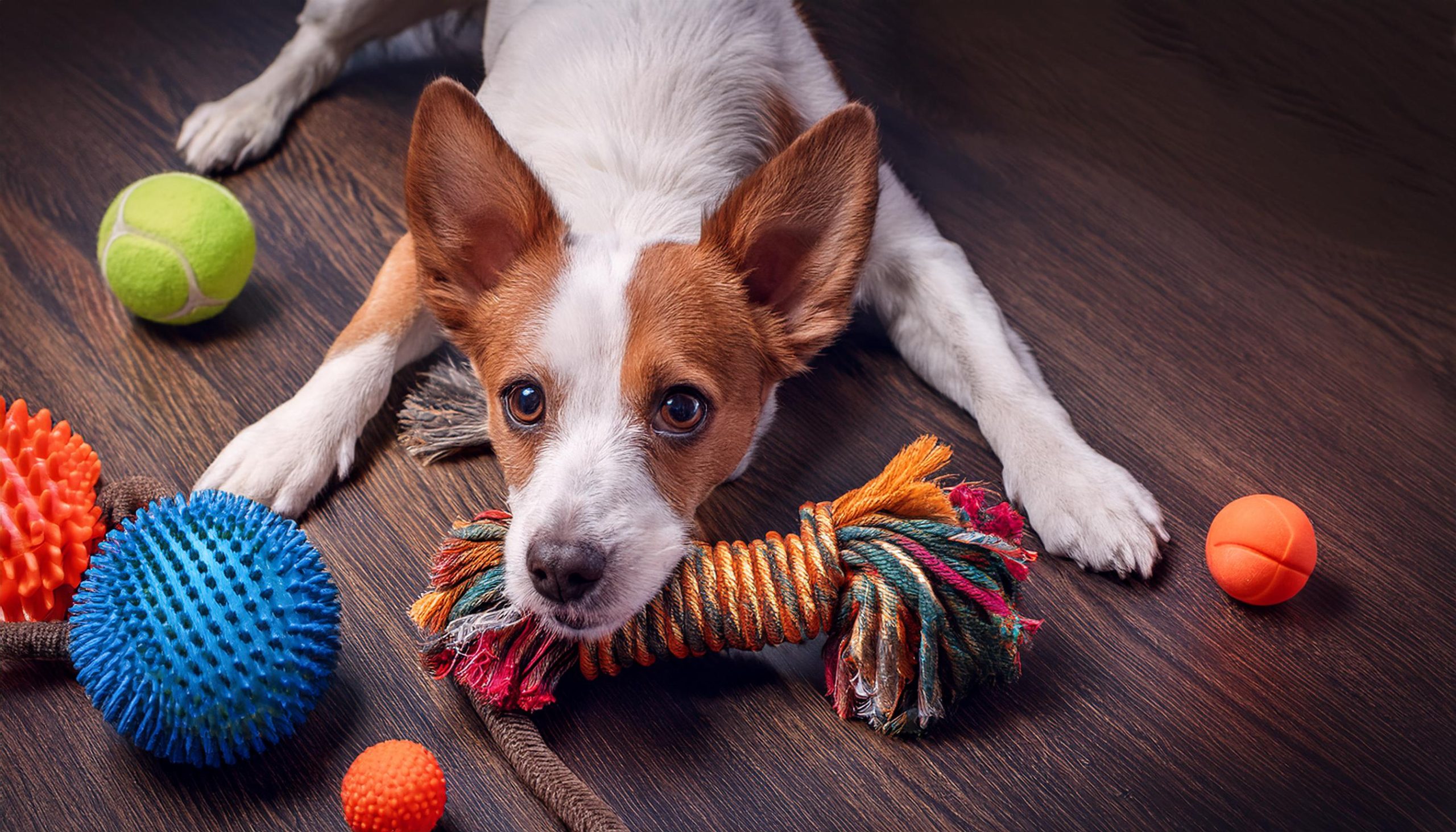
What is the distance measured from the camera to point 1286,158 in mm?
2852

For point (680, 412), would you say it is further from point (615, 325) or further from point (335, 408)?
point (335, 408)

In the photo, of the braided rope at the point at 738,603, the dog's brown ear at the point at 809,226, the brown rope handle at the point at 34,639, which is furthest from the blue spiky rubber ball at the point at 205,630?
the dog's brown ear at the point at 809,226

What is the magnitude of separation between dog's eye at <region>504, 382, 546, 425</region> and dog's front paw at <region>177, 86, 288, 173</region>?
1.39 m

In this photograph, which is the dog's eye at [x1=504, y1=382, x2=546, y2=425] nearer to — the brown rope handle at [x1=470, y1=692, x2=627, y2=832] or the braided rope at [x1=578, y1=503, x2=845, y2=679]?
the braided rope at [x1=578, y1=503, x2=845, y2=679]

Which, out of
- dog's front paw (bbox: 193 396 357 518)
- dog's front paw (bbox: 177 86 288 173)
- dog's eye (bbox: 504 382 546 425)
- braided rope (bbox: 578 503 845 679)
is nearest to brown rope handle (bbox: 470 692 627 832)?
braided rope (bbox: 578 503 845 679)

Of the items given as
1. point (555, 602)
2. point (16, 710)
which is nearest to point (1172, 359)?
point (555, 602)

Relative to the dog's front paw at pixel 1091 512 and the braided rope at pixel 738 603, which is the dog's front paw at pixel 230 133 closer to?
the braided rope at pixel 738 603

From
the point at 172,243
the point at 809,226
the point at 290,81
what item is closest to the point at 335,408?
the point at 172,243

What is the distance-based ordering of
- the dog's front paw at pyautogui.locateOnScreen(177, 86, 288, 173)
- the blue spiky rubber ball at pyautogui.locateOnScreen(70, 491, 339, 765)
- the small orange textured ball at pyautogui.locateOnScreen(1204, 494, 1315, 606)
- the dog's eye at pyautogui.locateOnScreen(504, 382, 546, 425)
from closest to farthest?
the blue spiky rubber ball at pyautogui.locateOnScreen(70, 491, 339, 765)
the dog's eye at pyautogui.locateOnScreen(504, 382, 546, 425)
the small orange textured ball at pyautogui.locateOnScreen(1204, 494, 1315, 606)
the dog's front paw at pyautogui.locateOnScreen(177, 86, 288, 173)

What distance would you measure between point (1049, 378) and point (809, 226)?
832 mm

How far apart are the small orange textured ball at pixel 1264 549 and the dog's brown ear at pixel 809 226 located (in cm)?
74

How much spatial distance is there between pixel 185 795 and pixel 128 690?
0.21m

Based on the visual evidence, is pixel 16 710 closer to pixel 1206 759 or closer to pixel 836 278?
pixel 836 278

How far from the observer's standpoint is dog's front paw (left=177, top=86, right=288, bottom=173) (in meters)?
2.57
